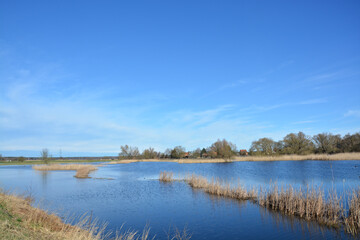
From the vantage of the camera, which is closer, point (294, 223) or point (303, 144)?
point (294, 223)

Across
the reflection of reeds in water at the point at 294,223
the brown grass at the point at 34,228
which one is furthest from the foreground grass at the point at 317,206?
the brown grass at the point at 34,228

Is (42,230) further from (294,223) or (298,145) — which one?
(298,145)

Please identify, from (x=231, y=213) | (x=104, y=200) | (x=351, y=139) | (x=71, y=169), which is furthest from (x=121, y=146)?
(x=231, y=213)

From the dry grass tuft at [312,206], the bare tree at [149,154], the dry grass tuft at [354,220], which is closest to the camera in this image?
the dry grass tuft at [354,220]

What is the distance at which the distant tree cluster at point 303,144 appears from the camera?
58.1 metres

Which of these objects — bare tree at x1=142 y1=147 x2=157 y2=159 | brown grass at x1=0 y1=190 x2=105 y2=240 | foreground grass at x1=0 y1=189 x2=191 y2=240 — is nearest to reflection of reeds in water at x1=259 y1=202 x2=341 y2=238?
foreground grass at x1=0 y1=189 x2=191 y2=240

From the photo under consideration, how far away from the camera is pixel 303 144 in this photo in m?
64.1

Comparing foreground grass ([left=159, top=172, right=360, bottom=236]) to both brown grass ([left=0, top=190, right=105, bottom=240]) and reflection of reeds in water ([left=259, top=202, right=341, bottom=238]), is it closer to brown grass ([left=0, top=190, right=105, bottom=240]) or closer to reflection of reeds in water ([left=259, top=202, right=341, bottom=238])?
reflection of reeds in water ([left=259, top=202, right=341, bottom=238])

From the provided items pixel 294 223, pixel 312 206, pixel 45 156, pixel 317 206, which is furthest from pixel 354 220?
pixel 45 156

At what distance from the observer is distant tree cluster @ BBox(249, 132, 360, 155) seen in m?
58.1

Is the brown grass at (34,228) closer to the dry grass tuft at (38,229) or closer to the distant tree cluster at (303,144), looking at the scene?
the dry grass tuft at (38,229)

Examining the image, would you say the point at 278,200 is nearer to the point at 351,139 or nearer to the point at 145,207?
the point at 145,207

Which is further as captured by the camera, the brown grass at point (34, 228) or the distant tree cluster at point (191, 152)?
the distant tree cluster at point (191, 152)

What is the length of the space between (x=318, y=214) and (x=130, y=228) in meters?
8.21
